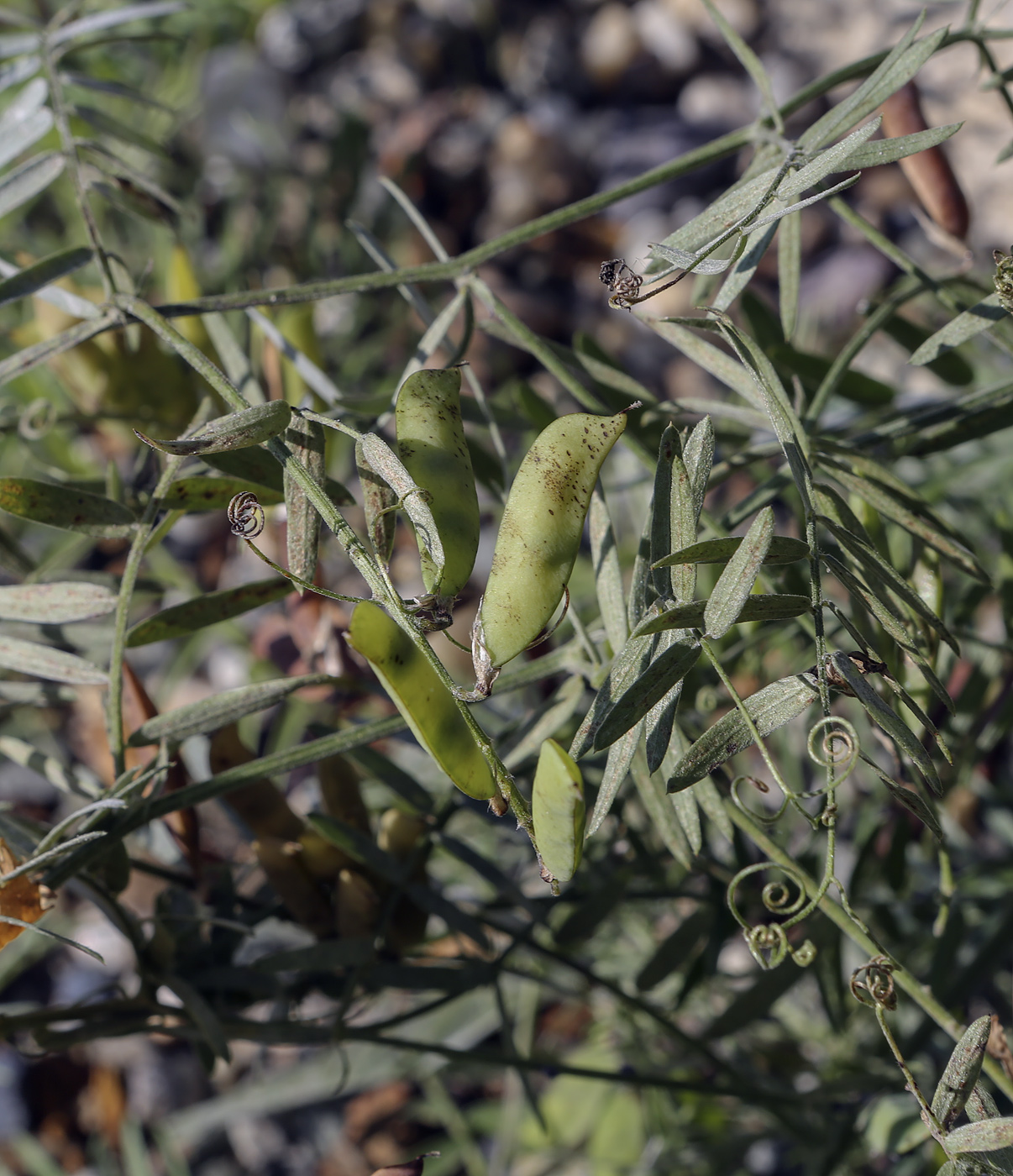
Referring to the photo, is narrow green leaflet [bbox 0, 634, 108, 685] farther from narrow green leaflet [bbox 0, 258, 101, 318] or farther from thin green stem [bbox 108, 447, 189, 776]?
narrow green leaflet [bbox 0, 258, 101, 318]

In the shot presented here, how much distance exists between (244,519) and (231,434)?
4 cm

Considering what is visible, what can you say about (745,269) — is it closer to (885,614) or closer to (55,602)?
(885,614)

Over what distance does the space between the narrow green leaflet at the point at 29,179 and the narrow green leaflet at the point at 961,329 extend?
40 centimetres

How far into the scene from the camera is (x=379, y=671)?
0.30 metres

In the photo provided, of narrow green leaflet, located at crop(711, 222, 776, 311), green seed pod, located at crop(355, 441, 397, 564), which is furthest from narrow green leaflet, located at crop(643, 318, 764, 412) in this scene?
green seed pod, located at crop(355, 441, 397, 564)

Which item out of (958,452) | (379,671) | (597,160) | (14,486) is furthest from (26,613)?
(597,160)

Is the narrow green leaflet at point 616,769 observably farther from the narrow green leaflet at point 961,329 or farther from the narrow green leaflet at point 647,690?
the narrow green leaflet at point 961,329

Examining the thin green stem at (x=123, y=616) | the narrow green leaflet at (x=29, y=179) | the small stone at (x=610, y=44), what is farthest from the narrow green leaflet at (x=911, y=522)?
the small stone at (x=610, y=44)

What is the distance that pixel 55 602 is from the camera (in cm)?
42

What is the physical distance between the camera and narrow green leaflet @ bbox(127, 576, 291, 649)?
41 cm

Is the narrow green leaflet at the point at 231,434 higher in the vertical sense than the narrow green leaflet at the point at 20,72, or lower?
lower

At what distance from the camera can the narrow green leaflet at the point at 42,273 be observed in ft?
1.36

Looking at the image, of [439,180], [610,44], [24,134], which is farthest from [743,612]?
[610,44]

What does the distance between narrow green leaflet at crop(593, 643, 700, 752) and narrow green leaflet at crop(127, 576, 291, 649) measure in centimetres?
16
